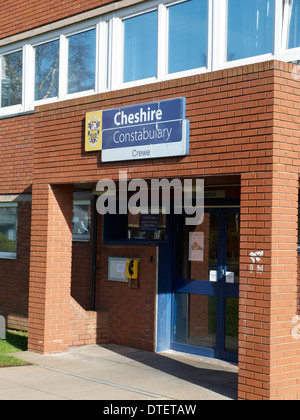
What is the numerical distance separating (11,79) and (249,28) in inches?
233

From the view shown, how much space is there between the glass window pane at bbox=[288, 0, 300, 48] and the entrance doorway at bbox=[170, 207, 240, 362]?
2.80 metres

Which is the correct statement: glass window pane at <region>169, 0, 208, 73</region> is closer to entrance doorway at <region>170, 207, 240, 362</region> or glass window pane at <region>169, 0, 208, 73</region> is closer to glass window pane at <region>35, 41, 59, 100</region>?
entrance doorway at <region>170, 207, 240, 362</region>

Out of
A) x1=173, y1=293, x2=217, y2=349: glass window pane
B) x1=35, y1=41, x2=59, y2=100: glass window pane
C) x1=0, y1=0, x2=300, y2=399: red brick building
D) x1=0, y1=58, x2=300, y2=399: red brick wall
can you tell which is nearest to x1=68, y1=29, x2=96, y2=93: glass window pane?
x1=0, y1=0, x2=300, y2=399: red brick building

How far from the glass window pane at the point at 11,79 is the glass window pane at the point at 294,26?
19.9 ft

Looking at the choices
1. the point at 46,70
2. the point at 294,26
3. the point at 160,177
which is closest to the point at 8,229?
the point at 46,70

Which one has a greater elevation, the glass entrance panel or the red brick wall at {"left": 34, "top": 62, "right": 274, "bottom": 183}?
the red brick wall at {"left": 34, "top": 62, "right": 274, "bottom": 183}

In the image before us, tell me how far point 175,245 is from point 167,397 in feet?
11.8

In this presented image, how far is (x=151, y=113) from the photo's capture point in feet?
26.9

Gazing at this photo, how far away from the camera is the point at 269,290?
21.7ft

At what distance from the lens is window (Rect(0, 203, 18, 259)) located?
12531 millimetres

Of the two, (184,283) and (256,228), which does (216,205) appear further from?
(256,228)

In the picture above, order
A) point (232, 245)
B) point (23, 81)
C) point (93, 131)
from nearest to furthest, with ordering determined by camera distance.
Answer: point (93, 131)
point (232, 245)
point (23, 81)

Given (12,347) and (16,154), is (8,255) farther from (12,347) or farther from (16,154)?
(12,347)

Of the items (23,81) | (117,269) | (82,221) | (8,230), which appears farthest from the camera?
(8,230)
